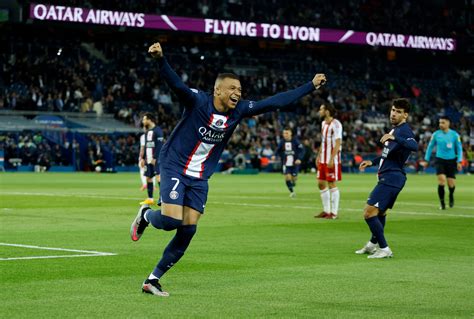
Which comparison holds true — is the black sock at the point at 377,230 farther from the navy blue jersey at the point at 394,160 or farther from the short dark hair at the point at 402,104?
the short dark hair at the point at 402,104

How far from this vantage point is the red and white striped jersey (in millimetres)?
21828

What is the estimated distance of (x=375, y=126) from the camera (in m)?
68.8

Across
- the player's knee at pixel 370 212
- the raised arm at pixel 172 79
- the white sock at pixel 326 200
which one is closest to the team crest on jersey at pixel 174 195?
the raised arm at pixel 172 79

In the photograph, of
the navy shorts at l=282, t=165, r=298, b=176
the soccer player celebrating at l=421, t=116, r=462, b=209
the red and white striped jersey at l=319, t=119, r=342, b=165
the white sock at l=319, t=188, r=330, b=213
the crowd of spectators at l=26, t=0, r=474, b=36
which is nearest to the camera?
the red and white striped jersey at l=319, t=119, r=342, b=165

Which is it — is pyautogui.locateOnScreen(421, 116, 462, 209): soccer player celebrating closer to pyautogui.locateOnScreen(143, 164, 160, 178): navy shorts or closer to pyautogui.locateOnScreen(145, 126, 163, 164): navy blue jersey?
pyautogui.locateOnScreen(145, 126, 163, 164): navy blue jersey

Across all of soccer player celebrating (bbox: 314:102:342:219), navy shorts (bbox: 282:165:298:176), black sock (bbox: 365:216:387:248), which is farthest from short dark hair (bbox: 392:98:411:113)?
navy shorts (bbox: 282:165:298:176)

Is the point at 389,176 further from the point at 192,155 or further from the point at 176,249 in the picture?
the point at 176,249

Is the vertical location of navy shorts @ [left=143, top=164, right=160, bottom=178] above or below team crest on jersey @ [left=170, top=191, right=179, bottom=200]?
below

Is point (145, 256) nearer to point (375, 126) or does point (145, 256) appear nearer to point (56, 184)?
point (56, 184)

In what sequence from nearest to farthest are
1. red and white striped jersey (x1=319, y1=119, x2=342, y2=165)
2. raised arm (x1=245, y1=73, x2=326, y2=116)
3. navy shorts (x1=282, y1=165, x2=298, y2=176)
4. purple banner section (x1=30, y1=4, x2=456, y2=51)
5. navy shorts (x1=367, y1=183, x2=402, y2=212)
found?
raised arm (x1=245, y1=73, x2=326, y2=116)
navy shorts (x1=367, y1=183, x2=402, y2=212)
red and white striped jersey (x1=319, y1=119, x2=342, y2=165)
navy shorts (x1=282, y1=165, x2=298, y2=176)
purple banner section (x1=30, y1=4, x2=456, y2=51)

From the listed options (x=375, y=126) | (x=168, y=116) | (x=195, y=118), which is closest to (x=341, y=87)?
(x=375, y=126)

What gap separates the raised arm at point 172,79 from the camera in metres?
9.39

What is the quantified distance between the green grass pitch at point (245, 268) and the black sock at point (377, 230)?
31 centimetres

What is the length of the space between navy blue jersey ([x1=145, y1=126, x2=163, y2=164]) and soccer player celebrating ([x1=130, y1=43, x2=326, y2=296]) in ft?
54.1
